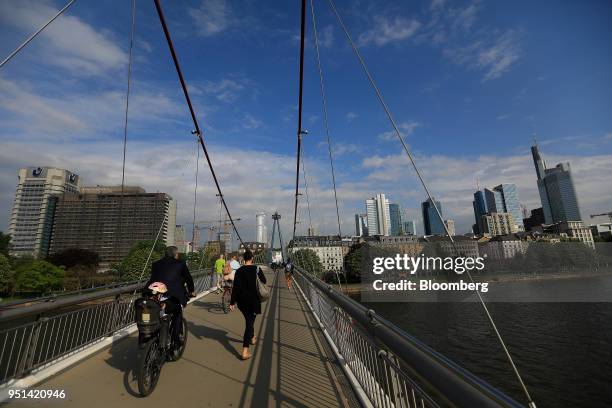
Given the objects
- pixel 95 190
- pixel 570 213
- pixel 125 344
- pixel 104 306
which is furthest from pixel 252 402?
pixel 570 213

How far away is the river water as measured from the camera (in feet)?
63.1

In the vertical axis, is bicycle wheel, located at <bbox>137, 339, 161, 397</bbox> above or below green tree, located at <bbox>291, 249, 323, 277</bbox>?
below

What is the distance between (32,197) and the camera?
113438 millimetres

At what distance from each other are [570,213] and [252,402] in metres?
227

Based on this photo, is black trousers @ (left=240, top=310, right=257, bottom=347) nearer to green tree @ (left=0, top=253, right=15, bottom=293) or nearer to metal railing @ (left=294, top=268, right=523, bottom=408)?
metal railing @ (left=294, top=268, right=523, bottom=408)

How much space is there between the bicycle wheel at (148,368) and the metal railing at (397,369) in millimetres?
2005

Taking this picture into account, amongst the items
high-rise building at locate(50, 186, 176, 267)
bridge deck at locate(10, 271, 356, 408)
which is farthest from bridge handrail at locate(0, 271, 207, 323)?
high-rise building at locate(50, 186, 176, 267)

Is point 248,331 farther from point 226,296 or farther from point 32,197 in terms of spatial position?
point 32,197

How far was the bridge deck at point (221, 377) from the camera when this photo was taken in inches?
115

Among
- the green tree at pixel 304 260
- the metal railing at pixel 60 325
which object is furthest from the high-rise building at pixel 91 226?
the metal railing at pixel 60 325

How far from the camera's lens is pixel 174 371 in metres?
3.67

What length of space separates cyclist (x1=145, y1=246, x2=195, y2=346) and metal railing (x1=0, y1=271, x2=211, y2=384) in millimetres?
1185

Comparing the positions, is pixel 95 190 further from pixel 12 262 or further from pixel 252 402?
pixel 252 402

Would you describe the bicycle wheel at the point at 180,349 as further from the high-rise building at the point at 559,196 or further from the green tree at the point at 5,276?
the high-rise building at the point at 559,196
